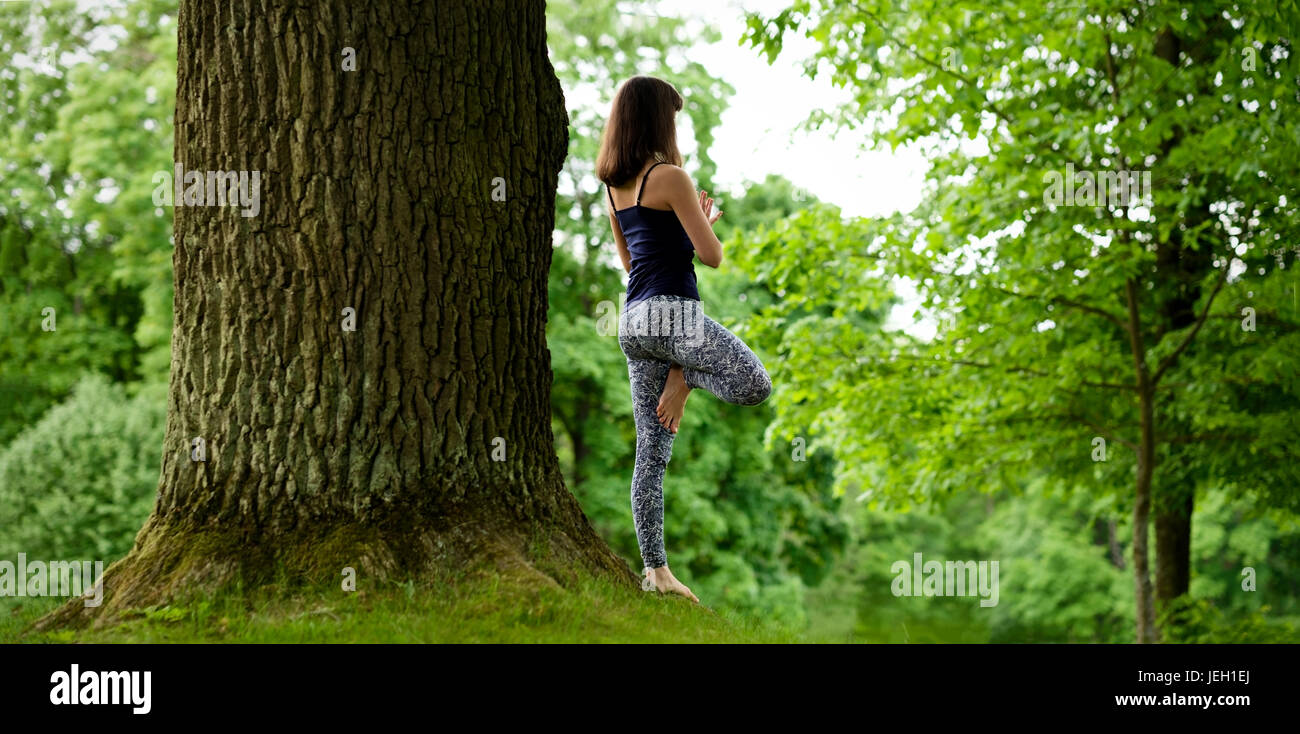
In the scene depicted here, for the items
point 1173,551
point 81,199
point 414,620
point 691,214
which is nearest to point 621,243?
point 691,214

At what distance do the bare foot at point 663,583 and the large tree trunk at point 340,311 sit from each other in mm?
406

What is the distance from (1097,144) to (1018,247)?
156 cm

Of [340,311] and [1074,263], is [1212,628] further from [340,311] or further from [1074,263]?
[340,311]

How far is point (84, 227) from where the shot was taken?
66.5 ft

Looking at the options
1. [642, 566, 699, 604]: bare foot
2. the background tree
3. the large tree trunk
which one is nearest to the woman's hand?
the large tree trunk

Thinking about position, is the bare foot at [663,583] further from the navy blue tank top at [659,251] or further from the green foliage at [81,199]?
the green foliage at [81,199]

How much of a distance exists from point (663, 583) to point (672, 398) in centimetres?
81

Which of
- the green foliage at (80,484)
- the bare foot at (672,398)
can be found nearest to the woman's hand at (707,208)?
the bare foot at (672,398)

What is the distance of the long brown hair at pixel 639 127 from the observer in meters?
4.15

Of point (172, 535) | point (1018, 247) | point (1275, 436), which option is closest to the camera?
point (172, 535)

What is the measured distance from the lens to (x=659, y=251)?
4.17m
